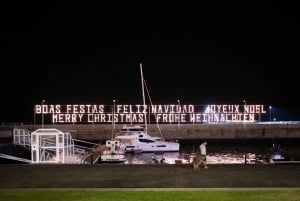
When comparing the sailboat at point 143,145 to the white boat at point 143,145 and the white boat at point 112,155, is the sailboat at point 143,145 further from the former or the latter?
the white boat at point 112,155

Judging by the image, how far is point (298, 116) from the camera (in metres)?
184

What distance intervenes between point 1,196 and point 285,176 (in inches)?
555

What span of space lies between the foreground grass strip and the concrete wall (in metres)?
76.4

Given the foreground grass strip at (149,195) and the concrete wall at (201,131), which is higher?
the foreground grass strip at (149,195)

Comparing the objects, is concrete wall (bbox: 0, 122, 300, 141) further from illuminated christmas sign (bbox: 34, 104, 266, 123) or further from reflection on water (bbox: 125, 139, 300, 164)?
illuminated christmas sign (bbox: 34, 104, 266, 123)

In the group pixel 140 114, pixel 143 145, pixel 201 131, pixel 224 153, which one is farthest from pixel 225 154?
pixel 140 114

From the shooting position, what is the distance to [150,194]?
19672mm

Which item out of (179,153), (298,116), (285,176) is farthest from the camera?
(298,116)

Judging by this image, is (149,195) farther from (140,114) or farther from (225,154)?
(140,114)

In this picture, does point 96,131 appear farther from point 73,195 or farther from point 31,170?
point 73,195

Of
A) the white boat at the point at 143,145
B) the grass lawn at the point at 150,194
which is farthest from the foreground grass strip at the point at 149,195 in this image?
the white boat at the point at 143,145

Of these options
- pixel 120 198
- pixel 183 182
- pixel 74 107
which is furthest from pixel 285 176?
pixel 74 107

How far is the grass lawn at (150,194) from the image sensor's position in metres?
18.7

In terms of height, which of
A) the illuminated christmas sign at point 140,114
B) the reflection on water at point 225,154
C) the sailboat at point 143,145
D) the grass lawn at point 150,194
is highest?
the illuminated christmas sign at point 140,114
